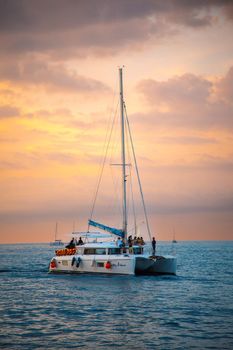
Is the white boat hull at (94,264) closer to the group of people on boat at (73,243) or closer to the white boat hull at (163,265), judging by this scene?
the group of people on boat at (73,243)

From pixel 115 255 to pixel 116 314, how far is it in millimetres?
17489

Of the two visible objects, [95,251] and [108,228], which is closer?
[95,251]

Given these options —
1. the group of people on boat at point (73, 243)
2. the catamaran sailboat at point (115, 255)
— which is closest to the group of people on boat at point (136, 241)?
the catamaran sailboat at point (115, 255)

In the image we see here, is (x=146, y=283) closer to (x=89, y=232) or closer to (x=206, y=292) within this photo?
(x=206, y=292)

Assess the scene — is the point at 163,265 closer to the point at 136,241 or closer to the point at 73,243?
the point at 136,241

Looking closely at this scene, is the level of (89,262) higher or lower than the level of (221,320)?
higher

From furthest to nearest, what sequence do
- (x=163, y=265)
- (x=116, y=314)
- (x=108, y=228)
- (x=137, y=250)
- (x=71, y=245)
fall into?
(x=71, y=245) → (x=108, y=228) → (x=163, y=265) → (x=137, y=250) → (x=116, y=314)

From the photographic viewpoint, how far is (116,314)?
27078 millimetres

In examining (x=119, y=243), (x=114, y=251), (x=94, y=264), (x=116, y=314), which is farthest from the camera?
(x=119, y=243)

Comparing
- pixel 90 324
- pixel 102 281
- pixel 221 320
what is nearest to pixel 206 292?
pixel 102 281

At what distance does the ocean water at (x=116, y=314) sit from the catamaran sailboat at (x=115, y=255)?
1387mm

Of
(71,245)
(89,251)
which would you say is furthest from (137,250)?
(71,245)

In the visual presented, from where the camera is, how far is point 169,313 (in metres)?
27.6

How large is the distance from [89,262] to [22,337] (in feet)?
81.0
